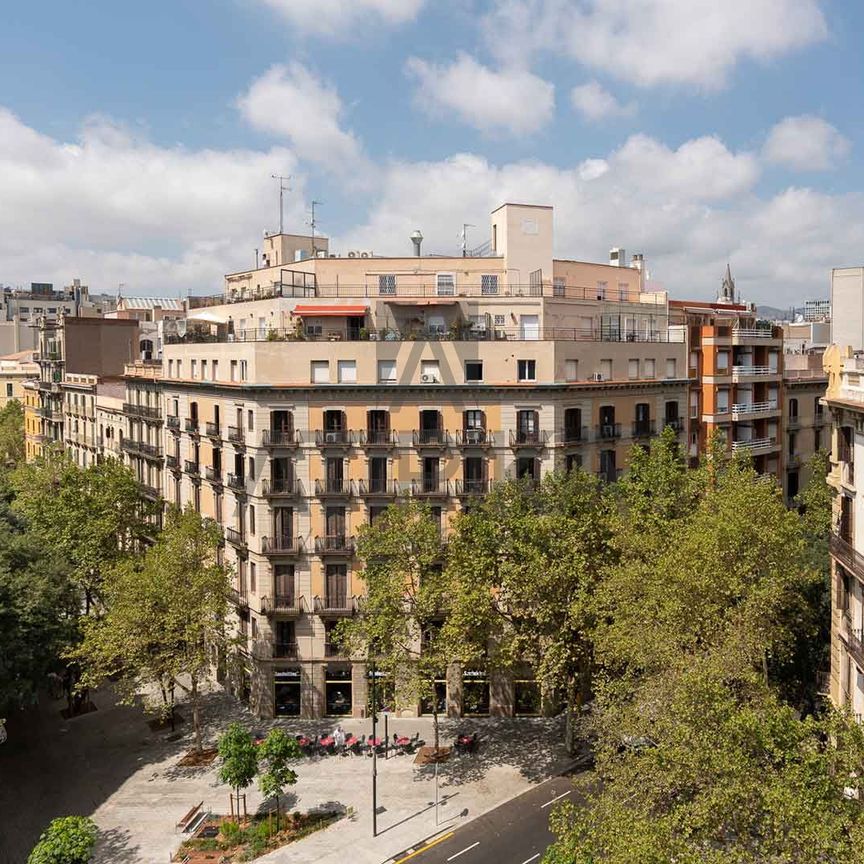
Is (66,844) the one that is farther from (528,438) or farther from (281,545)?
(528,438)

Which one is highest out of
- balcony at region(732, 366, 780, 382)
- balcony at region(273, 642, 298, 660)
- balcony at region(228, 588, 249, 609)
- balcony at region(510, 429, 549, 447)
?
balcony at region(732, 366, 780, 382)

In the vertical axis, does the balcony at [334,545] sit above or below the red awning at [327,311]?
below

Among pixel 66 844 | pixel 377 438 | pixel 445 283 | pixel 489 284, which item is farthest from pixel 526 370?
pixel 66 844

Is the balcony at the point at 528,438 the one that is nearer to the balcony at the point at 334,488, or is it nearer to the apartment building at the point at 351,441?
the apartment building at the point at 351,441

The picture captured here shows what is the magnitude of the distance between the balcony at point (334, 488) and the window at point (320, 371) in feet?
20.0

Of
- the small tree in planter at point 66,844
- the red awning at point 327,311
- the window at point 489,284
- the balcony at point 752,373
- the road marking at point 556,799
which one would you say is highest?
the window at point 489,284

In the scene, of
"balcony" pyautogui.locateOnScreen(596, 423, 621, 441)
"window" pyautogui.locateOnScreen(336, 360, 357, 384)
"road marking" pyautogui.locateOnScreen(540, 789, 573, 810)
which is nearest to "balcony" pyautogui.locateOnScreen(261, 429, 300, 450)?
"window" pyautogui.locateOnScreen(336, 360, 357, 384)

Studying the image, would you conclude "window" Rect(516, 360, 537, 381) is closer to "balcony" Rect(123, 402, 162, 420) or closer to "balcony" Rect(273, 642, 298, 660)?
"balcony" Rect(273, 642, 298, 660)

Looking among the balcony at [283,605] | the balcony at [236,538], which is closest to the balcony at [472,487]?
the balcony at [283,605]

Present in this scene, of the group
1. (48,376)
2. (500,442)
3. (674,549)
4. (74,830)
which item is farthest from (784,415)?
(48,376)

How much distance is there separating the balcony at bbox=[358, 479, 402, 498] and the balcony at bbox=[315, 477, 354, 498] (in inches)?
29.4

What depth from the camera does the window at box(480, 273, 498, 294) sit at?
6038 cm

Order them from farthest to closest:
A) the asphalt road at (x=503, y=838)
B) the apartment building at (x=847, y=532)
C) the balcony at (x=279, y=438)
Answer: the balcony at (x=279, y=438) < the asphalt road at (x=503, y=838) < the apartment building at (x=847, y=532)

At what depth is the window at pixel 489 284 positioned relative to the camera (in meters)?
60.4
